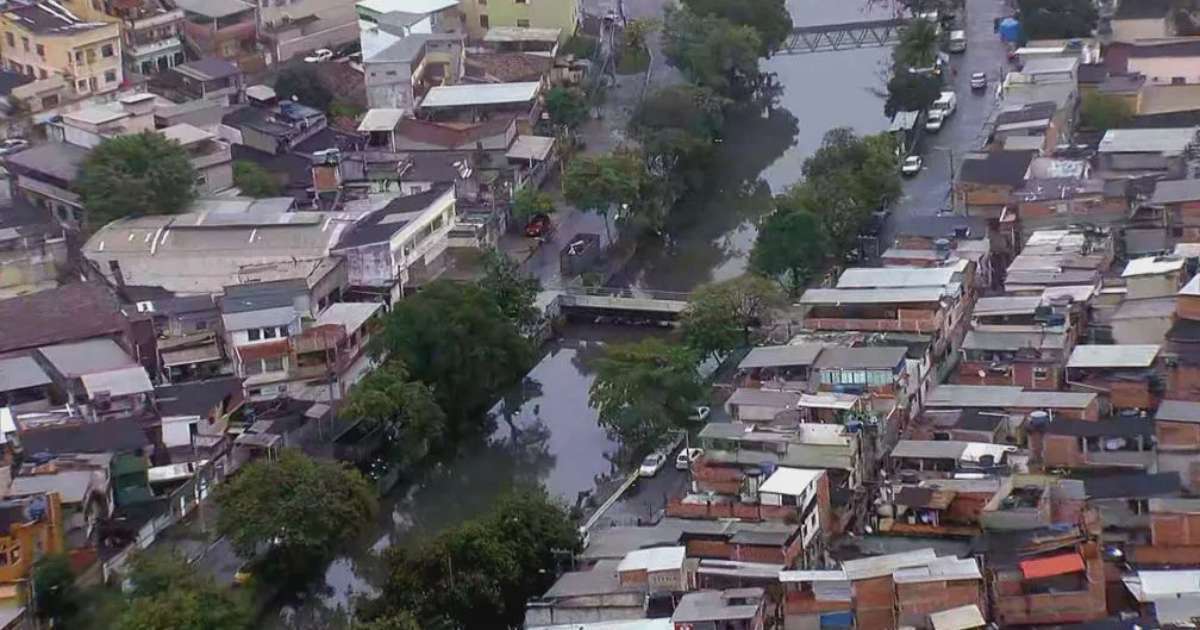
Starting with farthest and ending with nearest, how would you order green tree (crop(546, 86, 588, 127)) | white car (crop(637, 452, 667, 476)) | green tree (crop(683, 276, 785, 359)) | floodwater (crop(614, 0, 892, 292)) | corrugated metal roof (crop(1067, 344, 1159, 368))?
Answer: green tree (crop(546, 86, 588, 127)) < floodwater (crop(614, 0, 892, 292)) < green tree (crop(683, 276, 785, 359)) < white car (crop(637, 452, 667, 476)) < corrugated metal roof (crop(1067, 344, 1159, 368))

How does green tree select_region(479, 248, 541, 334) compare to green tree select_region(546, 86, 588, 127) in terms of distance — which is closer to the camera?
green tree select_region(479, 248, 541, 334)

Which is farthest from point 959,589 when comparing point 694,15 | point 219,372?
point 694,15

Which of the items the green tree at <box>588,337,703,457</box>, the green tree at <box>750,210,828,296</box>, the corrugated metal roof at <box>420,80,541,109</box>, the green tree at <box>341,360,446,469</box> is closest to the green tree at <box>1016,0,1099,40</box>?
the corrugated metal roof at <box>420,80,541,109</box>

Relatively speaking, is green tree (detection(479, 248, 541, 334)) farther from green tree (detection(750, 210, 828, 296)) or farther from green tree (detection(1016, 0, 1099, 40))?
green tree (detection(1016, 0, 1099, 40))

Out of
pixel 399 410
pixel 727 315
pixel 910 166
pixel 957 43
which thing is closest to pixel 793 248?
pixel 727 315

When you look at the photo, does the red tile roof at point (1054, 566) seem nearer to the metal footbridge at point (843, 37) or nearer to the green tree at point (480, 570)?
the green tree at point (480, 570)

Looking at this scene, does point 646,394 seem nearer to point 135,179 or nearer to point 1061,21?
point 135,179
